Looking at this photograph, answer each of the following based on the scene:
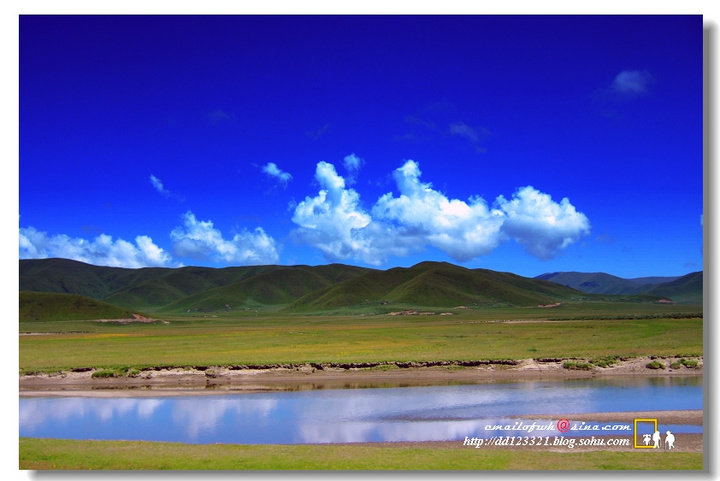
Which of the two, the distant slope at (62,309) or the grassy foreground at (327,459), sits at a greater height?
the distant slope at (62,309)

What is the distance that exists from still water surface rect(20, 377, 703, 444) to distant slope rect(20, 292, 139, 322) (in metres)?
110

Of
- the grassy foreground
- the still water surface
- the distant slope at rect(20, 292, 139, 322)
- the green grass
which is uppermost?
the distant slope at rect(20, 292, 139, 322)

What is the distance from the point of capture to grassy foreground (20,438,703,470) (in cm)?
1720

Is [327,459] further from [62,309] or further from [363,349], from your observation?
[62,309]

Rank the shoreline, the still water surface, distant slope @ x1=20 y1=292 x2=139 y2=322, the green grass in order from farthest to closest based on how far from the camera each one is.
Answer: distant slope @ x1=20 y1=292 x2=139 y2=322 < the green grass < the shoreline < the still water surface

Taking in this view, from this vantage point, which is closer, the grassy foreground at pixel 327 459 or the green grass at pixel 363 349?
the grassy foreground at pixel 327 459

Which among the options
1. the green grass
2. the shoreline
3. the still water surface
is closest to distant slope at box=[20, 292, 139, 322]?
the green grass

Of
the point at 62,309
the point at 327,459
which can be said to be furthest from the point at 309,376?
the point at 62,309

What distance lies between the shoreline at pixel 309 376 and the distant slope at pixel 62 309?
102285mm

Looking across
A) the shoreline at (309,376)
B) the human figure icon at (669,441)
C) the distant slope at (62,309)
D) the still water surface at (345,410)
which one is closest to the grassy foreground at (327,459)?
the human figure icon at (669,441)

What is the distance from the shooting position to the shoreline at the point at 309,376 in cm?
3744

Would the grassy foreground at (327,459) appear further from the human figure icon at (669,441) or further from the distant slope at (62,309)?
the distant slope at (62,309)

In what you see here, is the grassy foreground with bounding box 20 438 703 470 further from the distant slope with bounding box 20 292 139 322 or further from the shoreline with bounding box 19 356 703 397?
the distant slope with bounding box 20 292 139 322
